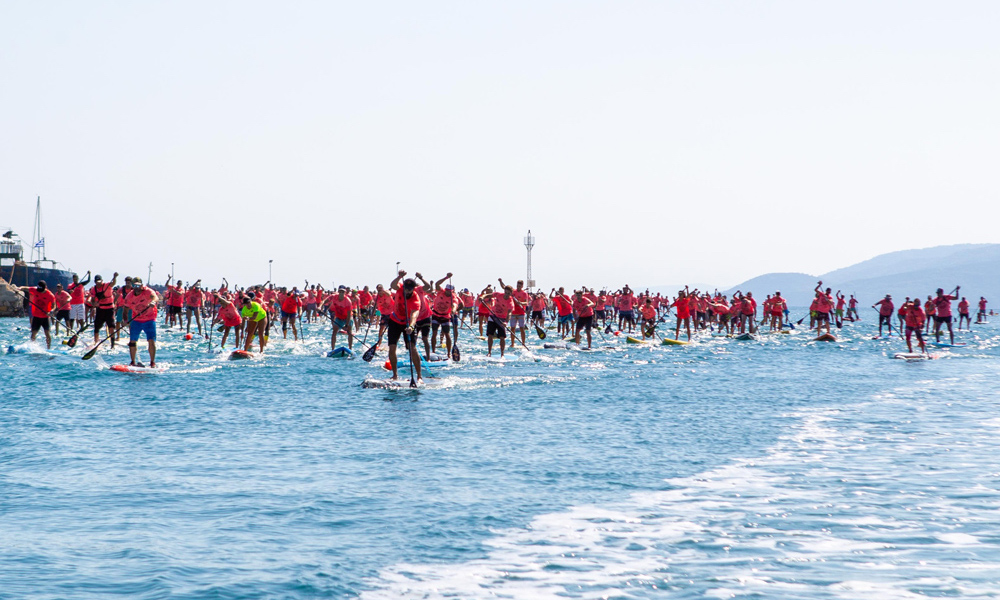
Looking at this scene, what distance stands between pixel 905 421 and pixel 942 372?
1097 cm

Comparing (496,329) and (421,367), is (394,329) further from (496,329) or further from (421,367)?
(496,329)

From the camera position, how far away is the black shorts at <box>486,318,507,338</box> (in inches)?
967

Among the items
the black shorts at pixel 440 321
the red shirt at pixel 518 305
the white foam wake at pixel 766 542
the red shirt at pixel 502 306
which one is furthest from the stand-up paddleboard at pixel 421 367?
the white foam wake at pixel 766 542

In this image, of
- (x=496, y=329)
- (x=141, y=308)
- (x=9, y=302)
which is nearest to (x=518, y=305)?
(x=496, y=329)

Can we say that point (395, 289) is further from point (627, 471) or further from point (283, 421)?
point (627, 471)

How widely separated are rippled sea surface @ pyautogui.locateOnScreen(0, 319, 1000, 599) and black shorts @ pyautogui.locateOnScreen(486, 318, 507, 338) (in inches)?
312

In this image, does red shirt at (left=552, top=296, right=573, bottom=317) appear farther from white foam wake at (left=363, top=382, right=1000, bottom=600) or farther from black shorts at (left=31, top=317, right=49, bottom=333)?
white foam wake at (left=363, top=382, right=1000, bottom=600)

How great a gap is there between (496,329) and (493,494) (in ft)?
56.4

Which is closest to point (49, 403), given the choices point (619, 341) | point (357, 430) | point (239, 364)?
point (357, 430)

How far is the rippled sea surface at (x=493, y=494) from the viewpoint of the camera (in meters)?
5.63

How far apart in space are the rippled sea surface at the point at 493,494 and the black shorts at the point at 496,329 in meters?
7.93

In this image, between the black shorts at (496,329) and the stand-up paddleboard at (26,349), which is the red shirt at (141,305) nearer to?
the stand-up paddleboard at (26,349)

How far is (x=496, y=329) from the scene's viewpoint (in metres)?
25.1

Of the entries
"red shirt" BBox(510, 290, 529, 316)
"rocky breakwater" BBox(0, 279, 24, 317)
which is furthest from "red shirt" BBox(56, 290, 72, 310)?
"rocky breakwater" BBox(0, 279, 24, 317)
